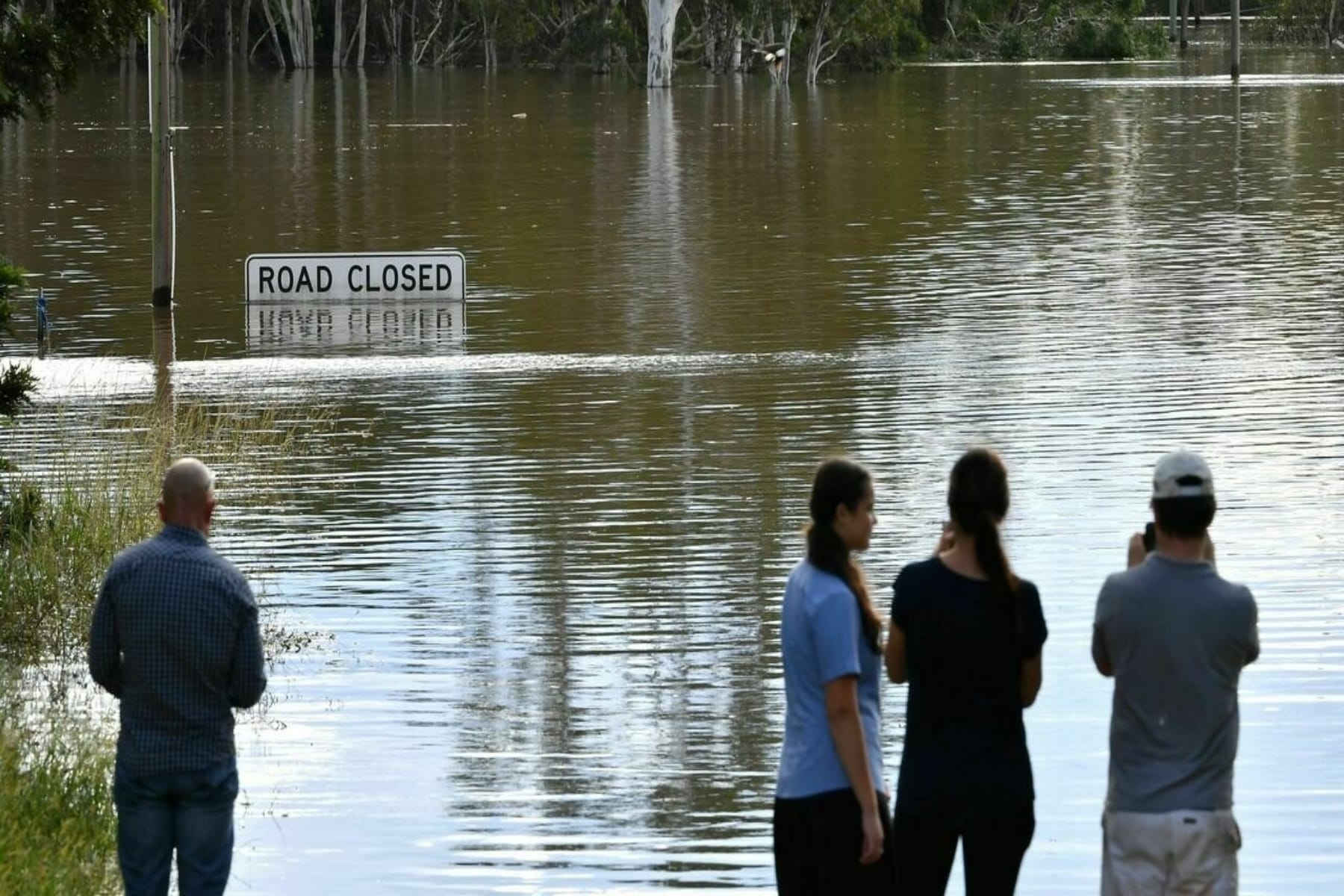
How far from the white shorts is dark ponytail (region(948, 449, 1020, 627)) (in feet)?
1.95

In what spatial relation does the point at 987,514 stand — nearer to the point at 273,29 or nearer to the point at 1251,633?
the point at 1251,633

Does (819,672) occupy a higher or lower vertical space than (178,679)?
higher

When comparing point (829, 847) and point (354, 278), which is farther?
point (354, 278)

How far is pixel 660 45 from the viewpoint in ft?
265

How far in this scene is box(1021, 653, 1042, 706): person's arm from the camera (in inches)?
228

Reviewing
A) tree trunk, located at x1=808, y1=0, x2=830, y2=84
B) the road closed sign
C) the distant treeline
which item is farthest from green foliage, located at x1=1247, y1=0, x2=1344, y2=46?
the road closed sign

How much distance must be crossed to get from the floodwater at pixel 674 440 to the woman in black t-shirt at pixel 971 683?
2.15m

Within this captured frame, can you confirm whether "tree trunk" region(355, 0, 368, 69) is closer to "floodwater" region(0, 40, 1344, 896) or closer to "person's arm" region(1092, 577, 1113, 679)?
"floodwater" region(0, 40, 1344, 896)

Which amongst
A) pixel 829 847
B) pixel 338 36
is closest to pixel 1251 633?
pixel 829 847

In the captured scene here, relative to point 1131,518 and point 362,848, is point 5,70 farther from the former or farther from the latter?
point 1131,518

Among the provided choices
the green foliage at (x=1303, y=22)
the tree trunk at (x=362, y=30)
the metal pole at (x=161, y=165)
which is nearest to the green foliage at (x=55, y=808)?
the metal pole at (x=161, y=165)

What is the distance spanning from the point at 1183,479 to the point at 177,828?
3017mm

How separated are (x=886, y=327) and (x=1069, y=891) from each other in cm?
1589

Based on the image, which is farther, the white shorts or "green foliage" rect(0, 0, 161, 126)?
"green foliage" rect(0, 0, 161, 126)
